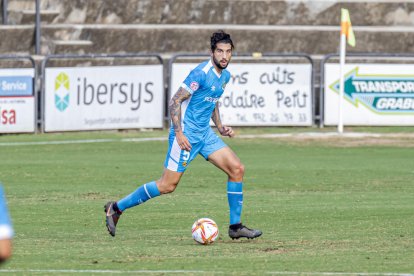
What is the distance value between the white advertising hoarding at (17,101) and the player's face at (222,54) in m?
14.9

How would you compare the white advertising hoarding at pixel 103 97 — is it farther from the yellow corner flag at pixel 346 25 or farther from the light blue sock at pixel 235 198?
the light blue sock at pixel 235 198

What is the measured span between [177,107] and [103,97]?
51.1 feet

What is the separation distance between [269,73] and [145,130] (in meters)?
3.29

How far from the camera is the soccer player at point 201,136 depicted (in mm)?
11805

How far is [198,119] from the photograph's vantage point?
1195 centimetres

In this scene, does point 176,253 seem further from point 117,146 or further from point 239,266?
point 117,146

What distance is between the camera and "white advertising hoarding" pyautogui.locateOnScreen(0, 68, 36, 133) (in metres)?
26.0

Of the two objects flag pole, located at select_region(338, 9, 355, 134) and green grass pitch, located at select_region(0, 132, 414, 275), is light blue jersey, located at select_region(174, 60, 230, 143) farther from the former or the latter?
flag pole, located at select_region(338, 9, 355, 134)

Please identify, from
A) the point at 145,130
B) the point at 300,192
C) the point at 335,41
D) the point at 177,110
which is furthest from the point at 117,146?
the point at 177,110

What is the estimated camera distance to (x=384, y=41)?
33.8 meters

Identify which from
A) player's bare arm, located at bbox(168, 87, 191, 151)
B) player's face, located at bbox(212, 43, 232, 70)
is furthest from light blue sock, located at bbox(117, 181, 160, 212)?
player's face, located at bbox(212, 43, 232, 70)

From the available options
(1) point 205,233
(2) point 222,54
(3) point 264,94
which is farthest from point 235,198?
(3) point 264,94

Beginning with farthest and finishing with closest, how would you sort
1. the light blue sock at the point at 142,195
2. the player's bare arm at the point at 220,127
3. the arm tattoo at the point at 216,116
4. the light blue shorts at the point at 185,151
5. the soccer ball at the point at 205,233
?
the arm tattoo at the point at 216,116 < the player's bare arm at the point at 220,127 < the light blue sock at the point at 142,195 < the light blue shorts at the point at 185,151 < the soccer ball at the point at 205,233

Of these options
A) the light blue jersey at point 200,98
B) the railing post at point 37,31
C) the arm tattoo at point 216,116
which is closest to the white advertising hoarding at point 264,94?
the railing post at point 37,31
